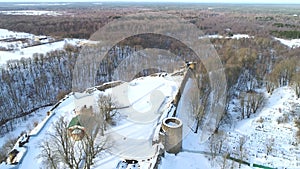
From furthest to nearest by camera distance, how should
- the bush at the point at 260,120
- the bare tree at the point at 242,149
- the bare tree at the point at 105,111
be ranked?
the bush at the point at 260,120 < the bare tree at the point at 105,111 < the bare tree at the point at 242,149

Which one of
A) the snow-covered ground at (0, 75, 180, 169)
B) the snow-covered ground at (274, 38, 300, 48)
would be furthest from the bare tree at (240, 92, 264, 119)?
the snow-covered ground at (274, 38, 300, 48)

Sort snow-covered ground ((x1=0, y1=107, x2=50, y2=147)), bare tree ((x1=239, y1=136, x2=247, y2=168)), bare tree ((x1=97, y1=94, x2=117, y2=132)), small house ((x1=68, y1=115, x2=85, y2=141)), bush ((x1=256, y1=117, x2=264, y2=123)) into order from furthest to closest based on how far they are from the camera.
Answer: snow-covered ground ((x1=0, y1=107, x2=50, y2=147)) → bush ((x1=256, y1=117, x2=264, y2=123)) → bare tree ((x1=97, y1=94, x2=117, y2=132)) → bare tree ((x1=239, y1=136, x2=247, y2=168)) → small house ((x1=68, y1=115, x2=85, y2=141))

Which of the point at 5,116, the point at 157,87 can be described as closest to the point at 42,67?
the point at 5,116

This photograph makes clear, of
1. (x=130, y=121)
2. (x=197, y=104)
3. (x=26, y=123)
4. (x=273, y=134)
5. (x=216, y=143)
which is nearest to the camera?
(x=216, y=143)

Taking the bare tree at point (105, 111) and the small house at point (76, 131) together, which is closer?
the small house at point (76, 131)

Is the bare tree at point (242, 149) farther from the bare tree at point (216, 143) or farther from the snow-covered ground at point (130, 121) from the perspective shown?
the snow-covered ground at point (130, 121)

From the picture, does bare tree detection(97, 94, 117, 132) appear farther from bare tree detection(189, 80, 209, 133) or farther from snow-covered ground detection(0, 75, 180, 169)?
bare tree detection(189, 80, 209, 133)

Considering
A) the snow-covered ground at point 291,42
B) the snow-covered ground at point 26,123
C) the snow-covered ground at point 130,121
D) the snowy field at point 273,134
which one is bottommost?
the snow-covered ground at point 26,123

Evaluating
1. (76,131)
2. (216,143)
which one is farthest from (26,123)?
(216,143)

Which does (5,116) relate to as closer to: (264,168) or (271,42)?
(264,168)

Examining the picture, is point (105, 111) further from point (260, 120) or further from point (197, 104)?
point (260, 120)

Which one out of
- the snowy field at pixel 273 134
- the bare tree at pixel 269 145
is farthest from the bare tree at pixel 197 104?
the bare tree at pixel 269 145
